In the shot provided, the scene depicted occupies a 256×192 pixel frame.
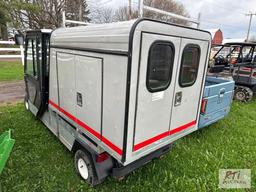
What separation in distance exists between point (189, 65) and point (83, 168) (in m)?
2.02

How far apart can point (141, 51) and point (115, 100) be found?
0.55 metres

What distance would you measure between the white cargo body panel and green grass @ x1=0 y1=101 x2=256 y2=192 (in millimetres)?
701

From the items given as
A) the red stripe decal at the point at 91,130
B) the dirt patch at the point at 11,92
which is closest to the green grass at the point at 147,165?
the red stripe decal at the point at 91,130

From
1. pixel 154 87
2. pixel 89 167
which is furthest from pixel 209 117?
pixel 89 167

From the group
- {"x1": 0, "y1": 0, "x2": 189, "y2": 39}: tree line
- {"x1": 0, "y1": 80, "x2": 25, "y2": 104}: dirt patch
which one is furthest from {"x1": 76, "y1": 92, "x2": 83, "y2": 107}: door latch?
{"x1": 0, "y1": 0, "x2": 189, "y2": 39}: tree line

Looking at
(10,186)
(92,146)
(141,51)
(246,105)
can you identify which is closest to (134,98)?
(141,51)

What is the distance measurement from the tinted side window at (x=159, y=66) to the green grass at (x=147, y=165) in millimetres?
1482

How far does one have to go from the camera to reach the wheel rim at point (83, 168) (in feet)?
8.78

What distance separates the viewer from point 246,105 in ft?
21.3

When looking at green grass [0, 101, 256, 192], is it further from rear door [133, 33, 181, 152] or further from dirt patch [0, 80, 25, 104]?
dirt patch [0, 80, 25, 104]

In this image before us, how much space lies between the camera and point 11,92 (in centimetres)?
666

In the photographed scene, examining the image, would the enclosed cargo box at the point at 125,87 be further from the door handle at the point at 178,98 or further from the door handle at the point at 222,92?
the door handle at the point at 222,92

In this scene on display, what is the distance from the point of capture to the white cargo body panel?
1849mm

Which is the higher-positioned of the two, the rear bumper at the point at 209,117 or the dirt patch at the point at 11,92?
the rear bumper at the point at 209,117
